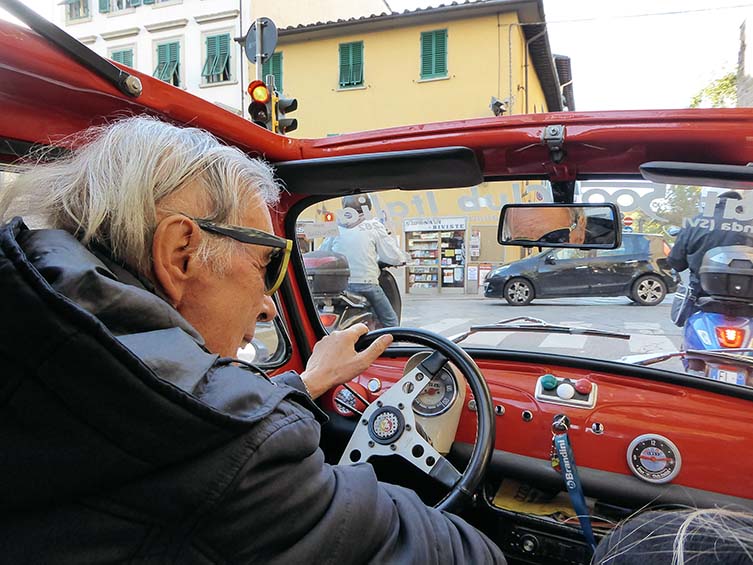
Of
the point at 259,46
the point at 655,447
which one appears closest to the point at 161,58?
the point at 259,46

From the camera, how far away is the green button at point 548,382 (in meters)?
2.03

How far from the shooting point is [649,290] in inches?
81.7

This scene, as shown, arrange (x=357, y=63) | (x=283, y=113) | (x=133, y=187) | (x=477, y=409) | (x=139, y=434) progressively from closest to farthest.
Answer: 1. (x=139, y=434)
2. (x=133, y=187)
3. (x=477, y=409)
4. (x=283, y=113)
5. (x=357, y=63)

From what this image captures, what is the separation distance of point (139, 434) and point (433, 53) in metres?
16.4

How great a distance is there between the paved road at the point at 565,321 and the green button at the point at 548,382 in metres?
0.19

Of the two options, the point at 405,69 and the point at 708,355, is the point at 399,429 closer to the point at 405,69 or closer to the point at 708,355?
the point at 708,355

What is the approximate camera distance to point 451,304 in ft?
7.92

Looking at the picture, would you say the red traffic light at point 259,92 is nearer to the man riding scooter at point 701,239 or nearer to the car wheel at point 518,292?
the car wheel at point 518,292

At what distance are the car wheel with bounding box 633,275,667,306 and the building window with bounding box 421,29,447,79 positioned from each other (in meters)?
14.5

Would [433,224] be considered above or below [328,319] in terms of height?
above

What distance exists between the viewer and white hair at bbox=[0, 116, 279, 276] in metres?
0.96

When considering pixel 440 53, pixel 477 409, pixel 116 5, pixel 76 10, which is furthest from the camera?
pixel 76 10

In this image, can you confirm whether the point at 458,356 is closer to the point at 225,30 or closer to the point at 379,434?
the point at 379,434

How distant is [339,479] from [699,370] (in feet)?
5.35
